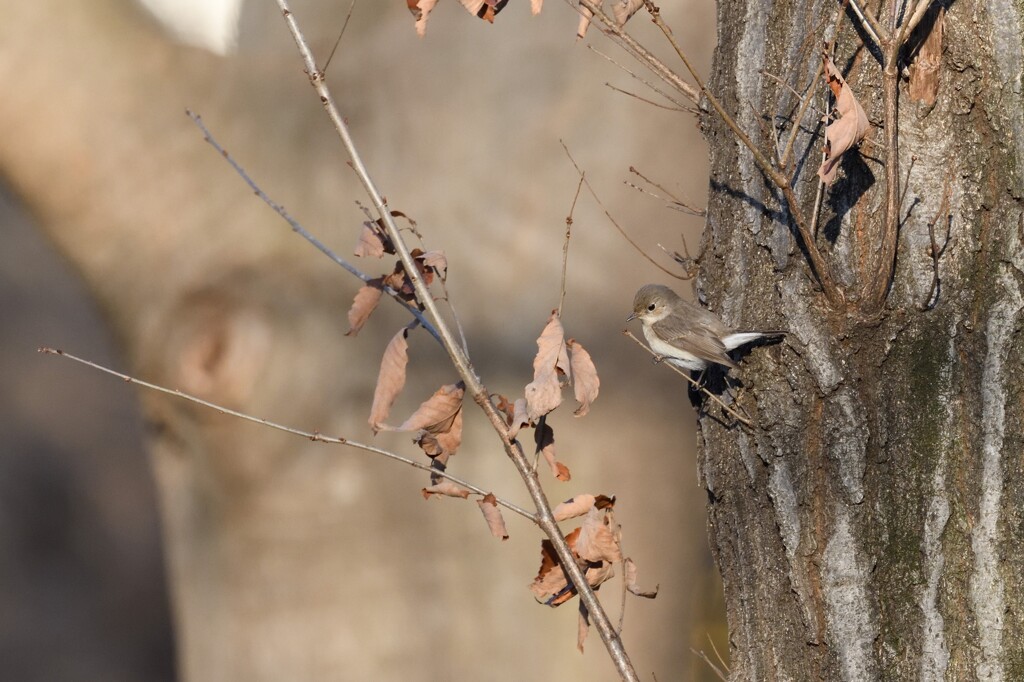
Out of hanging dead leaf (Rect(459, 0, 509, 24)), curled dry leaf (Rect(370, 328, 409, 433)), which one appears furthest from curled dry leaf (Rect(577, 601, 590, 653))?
hanging dead leaf (Rect(459, 0, 509, 24))

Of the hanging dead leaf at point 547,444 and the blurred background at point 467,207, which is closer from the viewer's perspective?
the hanging dead leaf at point 547,444

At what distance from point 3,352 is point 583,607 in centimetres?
427

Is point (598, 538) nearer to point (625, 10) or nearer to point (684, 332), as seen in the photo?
point (684, 332)

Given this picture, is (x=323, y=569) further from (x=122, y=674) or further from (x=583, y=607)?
(x=122, y=674)

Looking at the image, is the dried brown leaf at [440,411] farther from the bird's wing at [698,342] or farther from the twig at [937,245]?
the twig at [937,245]

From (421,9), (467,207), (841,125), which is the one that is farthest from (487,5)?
(467,207)

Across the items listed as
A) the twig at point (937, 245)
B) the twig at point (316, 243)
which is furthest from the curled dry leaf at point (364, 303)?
the twig at point (937, 245)

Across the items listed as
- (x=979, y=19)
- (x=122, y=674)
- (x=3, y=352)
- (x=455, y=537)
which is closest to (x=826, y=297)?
(x=979, y=19)

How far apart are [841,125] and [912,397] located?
446 mm

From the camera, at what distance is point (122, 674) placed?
5.01 m

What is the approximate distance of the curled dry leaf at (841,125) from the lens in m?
1.23

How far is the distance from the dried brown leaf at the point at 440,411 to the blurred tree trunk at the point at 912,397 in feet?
1.77

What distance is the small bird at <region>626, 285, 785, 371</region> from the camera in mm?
1695

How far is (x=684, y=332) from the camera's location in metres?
2.06
